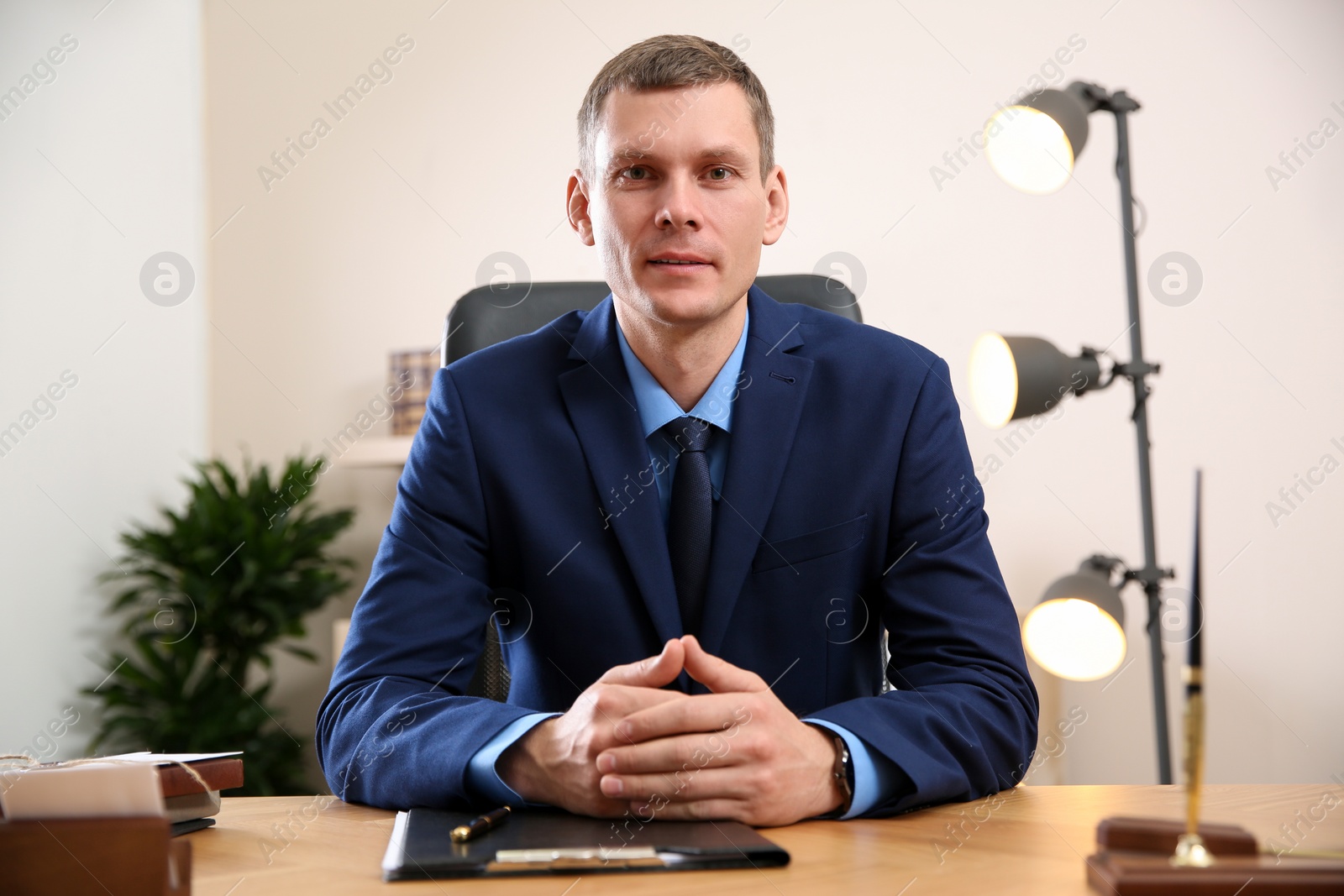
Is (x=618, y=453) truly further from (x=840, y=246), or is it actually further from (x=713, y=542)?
(x=840, y=246)

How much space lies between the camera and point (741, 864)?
29.0 inches

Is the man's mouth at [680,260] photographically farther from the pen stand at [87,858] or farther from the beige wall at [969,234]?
the beige wall at [969,234]

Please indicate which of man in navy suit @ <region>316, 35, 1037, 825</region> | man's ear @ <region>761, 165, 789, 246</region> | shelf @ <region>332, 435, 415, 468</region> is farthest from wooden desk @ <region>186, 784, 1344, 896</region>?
shelf @ <region>332, 435, 415, 468</region>

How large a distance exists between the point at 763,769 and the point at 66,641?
296cm

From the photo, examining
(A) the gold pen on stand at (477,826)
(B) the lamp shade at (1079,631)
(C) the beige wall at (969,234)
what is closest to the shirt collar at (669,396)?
(A) the gold pen on stand at (477,826)

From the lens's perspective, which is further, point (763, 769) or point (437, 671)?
point (437, 671)

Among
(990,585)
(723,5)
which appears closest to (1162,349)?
(723,5)

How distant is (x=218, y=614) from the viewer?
10.6 ft

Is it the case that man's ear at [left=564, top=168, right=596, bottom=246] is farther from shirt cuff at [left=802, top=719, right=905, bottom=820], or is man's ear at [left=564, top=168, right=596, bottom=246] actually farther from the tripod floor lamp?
the tripod floor lamp

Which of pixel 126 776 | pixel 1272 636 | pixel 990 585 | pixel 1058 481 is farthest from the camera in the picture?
pixel 1058 481

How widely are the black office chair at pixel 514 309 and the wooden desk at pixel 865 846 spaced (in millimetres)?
519

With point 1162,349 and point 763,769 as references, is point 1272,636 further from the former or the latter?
point 763,769

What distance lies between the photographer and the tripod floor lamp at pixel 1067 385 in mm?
2064

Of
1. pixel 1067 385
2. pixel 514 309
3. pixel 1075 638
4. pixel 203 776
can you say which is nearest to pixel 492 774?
pixel 203 776
